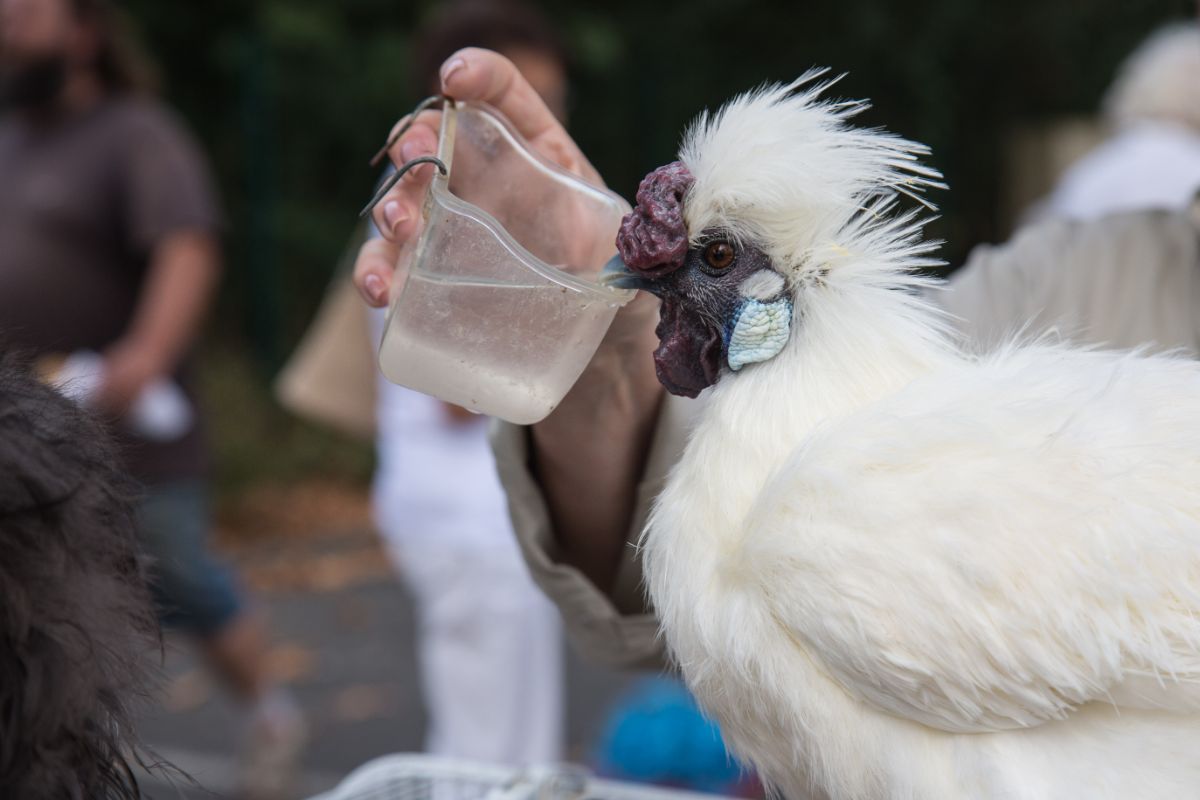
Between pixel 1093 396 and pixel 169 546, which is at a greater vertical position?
pixel 1093 396

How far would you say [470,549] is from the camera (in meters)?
3.62

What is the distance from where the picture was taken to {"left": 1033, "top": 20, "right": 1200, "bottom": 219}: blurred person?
4.69 meters

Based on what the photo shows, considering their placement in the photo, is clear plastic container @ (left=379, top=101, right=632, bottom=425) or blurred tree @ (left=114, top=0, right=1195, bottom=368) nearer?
clear plastic container @ (left=379, top=101, right=632, bottom=425)

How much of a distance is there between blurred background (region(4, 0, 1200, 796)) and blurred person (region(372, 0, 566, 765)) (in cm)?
322

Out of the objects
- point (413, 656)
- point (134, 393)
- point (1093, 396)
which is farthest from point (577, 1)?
point (1093, 396)

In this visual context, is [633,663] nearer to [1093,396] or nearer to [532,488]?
[532,488]

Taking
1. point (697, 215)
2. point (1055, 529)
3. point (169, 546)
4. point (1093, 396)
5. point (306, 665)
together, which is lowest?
point (306, 665)

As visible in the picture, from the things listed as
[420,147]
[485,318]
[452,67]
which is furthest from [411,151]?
[485,318]

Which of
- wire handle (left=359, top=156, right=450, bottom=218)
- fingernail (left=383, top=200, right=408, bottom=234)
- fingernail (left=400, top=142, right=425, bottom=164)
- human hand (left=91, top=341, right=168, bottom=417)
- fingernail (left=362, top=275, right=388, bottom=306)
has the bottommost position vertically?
human hand (left=91, top=341, right=168, bottom=417)

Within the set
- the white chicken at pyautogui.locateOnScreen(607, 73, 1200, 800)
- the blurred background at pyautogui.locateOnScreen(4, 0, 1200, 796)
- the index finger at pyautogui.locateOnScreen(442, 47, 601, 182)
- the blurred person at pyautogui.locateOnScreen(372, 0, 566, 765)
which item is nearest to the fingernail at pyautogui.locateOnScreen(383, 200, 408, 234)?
the index finger at pyautogui.locateOnScreen(442, 47, 601, 182)

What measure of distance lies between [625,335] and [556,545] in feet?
1.16

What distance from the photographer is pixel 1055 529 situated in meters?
1.32

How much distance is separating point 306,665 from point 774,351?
15.4 ft

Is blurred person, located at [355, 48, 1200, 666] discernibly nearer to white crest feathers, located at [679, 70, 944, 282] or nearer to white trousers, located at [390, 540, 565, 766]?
white crest feathers, located at [679, 70, 944, 282]
